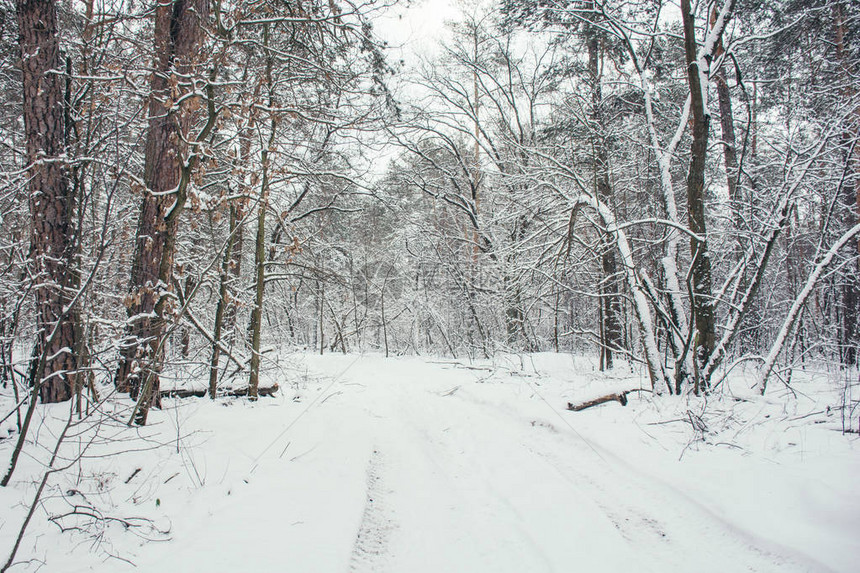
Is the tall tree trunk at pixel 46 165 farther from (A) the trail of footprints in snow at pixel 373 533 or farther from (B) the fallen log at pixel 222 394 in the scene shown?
(A) the trail of footprints in snow at pixel 373 533

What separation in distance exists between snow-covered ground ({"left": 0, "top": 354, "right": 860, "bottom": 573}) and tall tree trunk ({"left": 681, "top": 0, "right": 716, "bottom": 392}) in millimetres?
807

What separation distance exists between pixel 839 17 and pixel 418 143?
11.1 meters

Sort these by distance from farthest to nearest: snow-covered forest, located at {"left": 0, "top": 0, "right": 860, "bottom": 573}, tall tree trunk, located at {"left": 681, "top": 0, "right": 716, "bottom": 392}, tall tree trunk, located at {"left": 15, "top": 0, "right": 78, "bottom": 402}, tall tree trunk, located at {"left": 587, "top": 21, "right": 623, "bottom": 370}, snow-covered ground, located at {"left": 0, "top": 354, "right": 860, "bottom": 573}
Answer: tall tree trunk, located at {"left": 587, "top": 21, "right": 623, "bottom": 370} → tall tree trunk, located at {"left": 681, "top": 0, "right": 716, "bottom": 392} → tall tree trunk, located at {"left": 15, "top": 0, "right": 78, "bottom": 402} → snow-covered forest, located at {"left": 0, "top": 0, "right": 860, "bottom": 573} → snow-covered ground, located at {"left": 0, "top": 354, "right": 860, "bottom": 573}

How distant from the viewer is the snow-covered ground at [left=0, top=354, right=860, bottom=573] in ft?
6.90

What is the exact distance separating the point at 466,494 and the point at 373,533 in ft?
2.72

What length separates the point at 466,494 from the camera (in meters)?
3.02

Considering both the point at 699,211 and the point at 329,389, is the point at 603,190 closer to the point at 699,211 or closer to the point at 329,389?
the point at 699,211

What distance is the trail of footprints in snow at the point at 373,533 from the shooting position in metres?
2.16

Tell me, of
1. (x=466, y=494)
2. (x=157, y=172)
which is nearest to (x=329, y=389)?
(x=157, y=172)

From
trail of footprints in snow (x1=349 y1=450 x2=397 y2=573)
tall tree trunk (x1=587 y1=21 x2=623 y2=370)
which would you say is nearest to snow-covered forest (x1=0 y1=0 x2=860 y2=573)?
trail of footprints in snow (x1=349 y1=450 x2=397 y2=573)

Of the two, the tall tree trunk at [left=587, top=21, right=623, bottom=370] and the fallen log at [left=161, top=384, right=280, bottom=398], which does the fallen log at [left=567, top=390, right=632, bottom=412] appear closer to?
the tall tree trunk at [left=587, top=21, right=623, bottom=370]

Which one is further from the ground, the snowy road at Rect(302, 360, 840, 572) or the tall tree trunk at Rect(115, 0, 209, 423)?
the tall tree trunk at Rect(115, 0, 209, 423)

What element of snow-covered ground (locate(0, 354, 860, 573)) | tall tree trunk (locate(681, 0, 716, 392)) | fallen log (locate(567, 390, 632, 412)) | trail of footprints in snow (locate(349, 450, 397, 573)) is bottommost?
trail of footprints in snow (locate(349, 450, 397, 573))

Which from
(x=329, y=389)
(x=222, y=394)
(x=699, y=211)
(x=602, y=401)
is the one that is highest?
(x=699, y=211)
